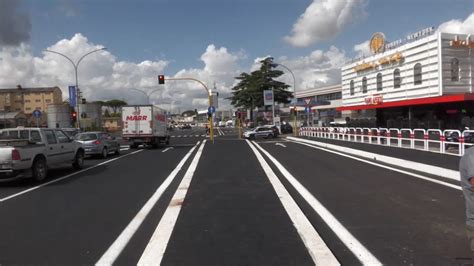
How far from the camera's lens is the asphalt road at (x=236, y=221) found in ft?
16.9

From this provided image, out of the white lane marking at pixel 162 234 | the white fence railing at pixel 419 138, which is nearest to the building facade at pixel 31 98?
the white fence railing at pixel 419 138

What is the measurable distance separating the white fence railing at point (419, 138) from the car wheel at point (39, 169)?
46.2ft

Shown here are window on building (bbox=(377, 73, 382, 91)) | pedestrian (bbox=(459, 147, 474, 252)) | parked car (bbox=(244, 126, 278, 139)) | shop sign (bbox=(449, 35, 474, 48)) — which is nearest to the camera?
pedestrian (bbox=(459, 147, 474, 252))

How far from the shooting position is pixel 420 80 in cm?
3316

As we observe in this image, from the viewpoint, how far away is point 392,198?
8633 mm

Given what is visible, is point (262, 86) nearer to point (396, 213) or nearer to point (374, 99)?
point (374, 99)

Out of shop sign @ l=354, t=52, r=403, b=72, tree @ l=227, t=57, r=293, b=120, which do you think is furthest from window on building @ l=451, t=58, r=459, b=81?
tree @ l=227, t=57, r=293, b=120

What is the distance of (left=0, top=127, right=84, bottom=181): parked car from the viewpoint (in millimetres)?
11367

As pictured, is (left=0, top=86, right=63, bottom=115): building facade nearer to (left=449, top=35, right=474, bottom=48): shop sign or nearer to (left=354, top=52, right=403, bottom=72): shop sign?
(left=354, top=52, right=403, bottom=72): shop sign

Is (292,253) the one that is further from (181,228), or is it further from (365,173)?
(365,173)

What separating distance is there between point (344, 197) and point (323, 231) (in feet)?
9.28

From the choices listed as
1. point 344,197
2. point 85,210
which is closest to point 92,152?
point 85,210

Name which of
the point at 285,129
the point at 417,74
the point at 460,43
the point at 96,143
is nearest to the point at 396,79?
the point at 417,74

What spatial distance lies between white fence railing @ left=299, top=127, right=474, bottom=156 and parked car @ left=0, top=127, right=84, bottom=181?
14.0 metres
